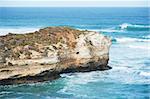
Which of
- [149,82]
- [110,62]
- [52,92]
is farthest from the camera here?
[110,62]

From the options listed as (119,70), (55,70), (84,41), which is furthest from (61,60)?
(119,70)

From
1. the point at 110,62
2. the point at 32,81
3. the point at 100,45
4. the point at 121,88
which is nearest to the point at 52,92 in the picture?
the point at 32,81

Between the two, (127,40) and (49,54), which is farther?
(127,40)

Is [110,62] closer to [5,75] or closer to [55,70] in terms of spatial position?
[55,70]

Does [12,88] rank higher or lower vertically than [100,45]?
lower

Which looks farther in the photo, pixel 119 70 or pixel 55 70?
pixel 119 70

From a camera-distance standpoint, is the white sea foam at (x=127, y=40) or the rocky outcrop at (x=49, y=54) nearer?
the rocky outcrop at (x=49, y=54)

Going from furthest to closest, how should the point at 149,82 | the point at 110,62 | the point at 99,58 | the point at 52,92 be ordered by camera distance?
1. the point at 110,62
2. the point at 99,58
3. the point at 149,82
4. the point at 52,92

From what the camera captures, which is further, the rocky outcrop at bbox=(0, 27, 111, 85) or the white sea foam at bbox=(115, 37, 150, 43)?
the white sea foam at bbox=(115, 37, 150, 43)
